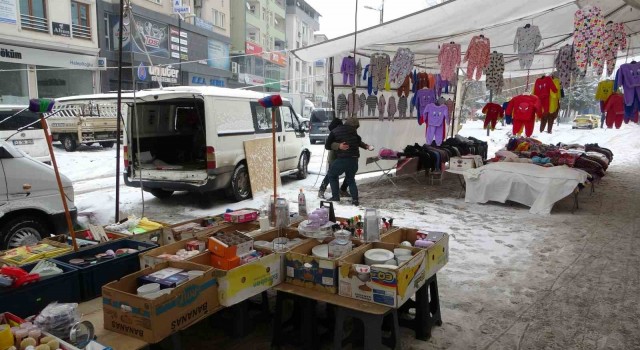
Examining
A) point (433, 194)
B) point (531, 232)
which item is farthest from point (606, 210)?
point (433, 194)

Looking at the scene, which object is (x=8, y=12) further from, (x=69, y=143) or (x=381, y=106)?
(x=381, y=106)

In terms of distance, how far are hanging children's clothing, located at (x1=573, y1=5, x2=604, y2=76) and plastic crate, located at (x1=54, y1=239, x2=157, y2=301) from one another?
664 centimetres

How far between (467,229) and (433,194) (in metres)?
2.69

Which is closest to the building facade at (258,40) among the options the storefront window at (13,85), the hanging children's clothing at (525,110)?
the storefront window at (13,85)

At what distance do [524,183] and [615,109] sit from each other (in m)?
2.63

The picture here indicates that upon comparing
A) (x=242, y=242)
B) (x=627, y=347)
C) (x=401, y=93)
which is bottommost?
(x=627, y=347)

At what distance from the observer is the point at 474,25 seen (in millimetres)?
7219

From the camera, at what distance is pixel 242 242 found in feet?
9.77

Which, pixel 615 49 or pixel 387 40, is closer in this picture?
pixel 615 49

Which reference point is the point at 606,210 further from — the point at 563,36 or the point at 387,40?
the point at 387,40

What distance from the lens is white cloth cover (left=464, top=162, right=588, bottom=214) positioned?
7.27 meters

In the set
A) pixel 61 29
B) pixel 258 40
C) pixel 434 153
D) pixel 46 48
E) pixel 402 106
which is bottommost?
pixel 434 153

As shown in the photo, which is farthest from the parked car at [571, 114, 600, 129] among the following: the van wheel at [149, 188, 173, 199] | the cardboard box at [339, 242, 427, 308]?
the cardboard box at [339, 242, 427, 308]

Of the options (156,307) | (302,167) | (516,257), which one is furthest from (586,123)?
(156,307)
